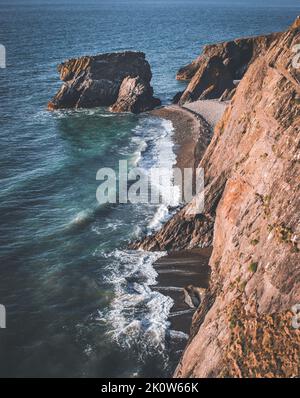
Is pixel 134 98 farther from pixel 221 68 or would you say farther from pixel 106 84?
pixel 221 68

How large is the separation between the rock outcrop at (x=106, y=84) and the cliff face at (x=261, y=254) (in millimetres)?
46324

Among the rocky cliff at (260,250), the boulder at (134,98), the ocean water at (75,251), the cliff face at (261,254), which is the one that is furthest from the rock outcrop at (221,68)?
the cliff face at (261,254)

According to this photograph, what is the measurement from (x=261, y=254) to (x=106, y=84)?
61.6m

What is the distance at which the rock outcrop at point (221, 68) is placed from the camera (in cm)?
7688

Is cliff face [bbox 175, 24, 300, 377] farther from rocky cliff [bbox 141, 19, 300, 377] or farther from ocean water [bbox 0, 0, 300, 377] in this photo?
ocean water [bbox 0, 0, 300, 377]

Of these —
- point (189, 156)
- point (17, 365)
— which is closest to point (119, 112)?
point (189, 156)

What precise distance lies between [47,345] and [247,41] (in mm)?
66504

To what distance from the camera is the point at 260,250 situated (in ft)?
72.8

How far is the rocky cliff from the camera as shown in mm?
19500

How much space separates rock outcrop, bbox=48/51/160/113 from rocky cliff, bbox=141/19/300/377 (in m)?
44.5

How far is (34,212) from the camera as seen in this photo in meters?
44.4

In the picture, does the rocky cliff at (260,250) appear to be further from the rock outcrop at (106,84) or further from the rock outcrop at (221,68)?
the rock outcrop at (106,84)

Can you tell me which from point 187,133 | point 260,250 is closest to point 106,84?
point 187,133

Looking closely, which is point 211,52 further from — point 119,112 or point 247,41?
point 119,112
